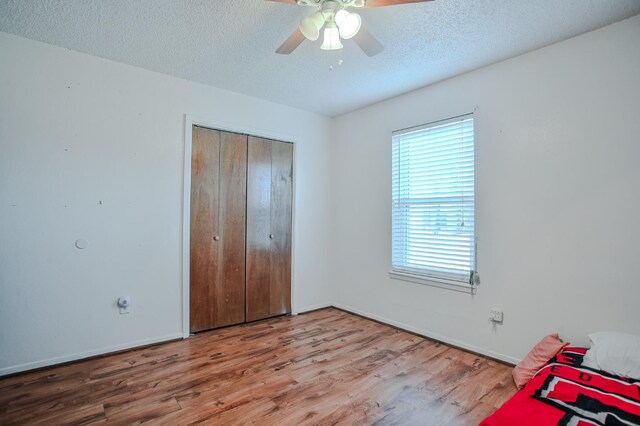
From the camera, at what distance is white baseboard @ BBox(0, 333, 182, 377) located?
2385mm

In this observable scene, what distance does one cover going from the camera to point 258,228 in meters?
3.71

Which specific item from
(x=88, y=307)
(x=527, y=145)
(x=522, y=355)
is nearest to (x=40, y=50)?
(x=88, y=307)

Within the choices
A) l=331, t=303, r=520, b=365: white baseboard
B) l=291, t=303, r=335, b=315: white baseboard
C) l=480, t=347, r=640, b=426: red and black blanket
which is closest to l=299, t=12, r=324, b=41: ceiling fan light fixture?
l=480, t=347, r=640, b=426: red and black blanket

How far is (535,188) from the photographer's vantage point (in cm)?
253

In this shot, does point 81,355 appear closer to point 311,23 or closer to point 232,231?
point 232,231

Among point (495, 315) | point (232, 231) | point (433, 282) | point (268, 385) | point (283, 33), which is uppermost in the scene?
point (283, 33)

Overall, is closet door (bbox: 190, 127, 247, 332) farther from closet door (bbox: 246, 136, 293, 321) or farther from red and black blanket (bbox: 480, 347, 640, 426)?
red and black blanket (bbox: 480, 347, 640, 426)

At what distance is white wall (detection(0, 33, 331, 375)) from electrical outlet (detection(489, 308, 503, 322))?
9.57 feet

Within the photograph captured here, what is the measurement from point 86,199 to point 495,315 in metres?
3.64

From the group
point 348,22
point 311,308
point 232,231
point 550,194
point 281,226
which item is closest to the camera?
point 348,22

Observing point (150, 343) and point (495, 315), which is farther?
point (150, 343)

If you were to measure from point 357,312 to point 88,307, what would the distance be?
9.21 ft

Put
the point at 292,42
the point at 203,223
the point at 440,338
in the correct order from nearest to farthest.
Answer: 1. the point at 292,42
2. the point at 440,338
3. the point at 203,223

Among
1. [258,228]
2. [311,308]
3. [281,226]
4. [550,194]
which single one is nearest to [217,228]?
[258,228]
